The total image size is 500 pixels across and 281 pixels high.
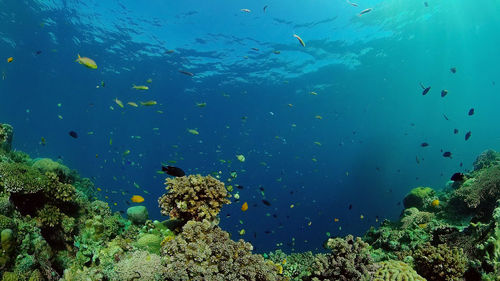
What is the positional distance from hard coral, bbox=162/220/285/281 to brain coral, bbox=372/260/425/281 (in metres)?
2.12

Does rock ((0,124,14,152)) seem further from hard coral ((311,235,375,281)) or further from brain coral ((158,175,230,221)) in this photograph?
hard coral ((311,235,375,281))

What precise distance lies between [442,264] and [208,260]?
4.71 metres

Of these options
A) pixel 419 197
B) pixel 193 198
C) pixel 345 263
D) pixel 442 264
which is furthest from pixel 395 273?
pixel 419 197

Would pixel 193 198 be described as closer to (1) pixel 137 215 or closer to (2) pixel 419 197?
(1) pixel 137 215

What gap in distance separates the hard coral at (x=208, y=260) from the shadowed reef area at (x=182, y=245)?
0.02m

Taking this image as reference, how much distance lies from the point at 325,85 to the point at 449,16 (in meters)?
19.3

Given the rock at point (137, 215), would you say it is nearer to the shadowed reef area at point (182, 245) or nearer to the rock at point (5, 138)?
the shadowed reef area at point (182, 245)

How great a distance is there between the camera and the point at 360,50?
36094 millimetres

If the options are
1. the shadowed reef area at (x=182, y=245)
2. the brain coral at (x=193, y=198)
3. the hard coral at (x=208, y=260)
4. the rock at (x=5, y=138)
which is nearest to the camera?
the hard coral at (x=208, y=260)

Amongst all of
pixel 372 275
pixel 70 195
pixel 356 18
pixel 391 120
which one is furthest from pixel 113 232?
pixel 391 120

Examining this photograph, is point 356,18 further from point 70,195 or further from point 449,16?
point 70,195

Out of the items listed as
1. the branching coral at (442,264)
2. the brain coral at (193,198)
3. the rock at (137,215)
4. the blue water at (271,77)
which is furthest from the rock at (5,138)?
the branching coral at (442,264)

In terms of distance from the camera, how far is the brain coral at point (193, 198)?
6543mm

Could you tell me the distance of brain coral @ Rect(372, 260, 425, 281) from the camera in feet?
16.4
